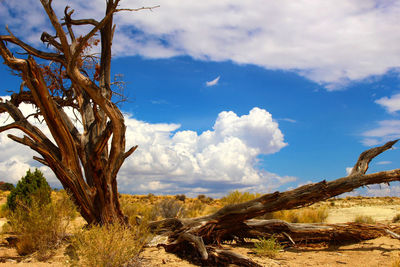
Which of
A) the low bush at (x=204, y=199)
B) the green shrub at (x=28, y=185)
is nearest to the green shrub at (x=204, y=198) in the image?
the low bush at (x=204, y=199)

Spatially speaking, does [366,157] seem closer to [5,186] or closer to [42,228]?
[42,228]

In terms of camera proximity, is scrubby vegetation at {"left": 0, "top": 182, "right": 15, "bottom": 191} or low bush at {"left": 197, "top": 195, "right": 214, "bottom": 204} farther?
scrubby vegetation at {"left": 0, "top": 182, "right": 15, "bottom": 191}

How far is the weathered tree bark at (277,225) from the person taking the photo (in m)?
8.38

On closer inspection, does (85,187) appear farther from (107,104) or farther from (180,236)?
(180,236)

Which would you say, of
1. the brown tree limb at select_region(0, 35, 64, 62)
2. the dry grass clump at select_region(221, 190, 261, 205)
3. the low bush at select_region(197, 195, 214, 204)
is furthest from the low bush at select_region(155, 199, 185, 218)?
the low bush at select_region(197, 195, 214, 204)

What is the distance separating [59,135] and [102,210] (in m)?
2.37

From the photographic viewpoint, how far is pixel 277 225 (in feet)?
30.7

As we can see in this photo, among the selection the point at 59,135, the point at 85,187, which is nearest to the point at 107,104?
the point at 59,135

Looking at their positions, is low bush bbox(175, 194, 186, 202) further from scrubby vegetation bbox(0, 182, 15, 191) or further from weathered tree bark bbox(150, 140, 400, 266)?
weathered tree bark bbox(150, 140, 400, 266)

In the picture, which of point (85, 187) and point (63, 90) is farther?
point (63, 90)

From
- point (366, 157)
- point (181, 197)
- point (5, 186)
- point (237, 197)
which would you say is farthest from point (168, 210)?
point (5, 186)

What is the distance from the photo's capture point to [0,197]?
29797 millimetres

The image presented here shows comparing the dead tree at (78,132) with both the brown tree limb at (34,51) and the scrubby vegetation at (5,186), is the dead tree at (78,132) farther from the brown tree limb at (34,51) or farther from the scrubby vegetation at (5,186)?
the scrubby vegetation at (5,186)

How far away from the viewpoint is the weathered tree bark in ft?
27.5
